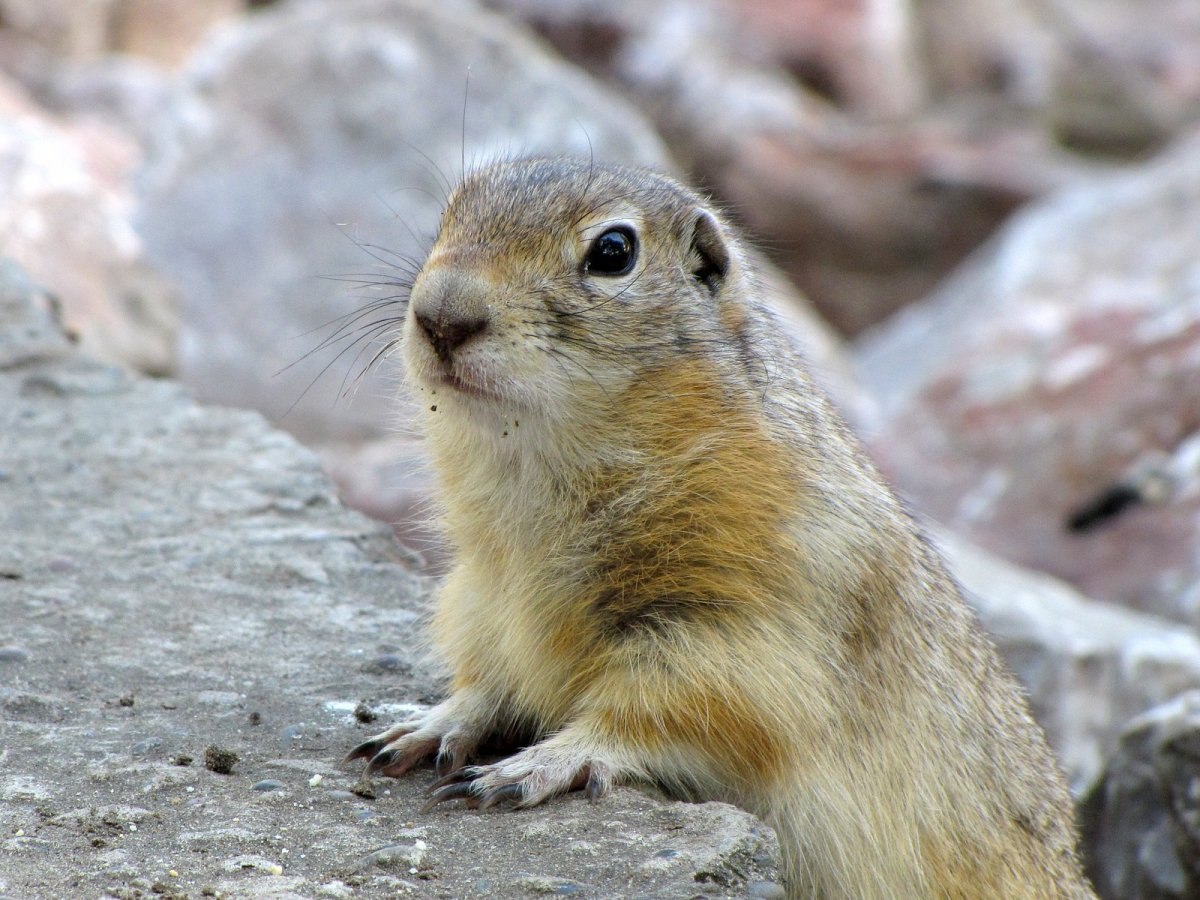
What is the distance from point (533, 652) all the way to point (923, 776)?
1093mm

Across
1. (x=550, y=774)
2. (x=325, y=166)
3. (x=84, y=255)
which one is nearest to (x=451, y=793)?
(x=550, y=774)

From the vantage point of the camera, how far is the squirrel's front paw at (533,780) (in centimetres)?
368

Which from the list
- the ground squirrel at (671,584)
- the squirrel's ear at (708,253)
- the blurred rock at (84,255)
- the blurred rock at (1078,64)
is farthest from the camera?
the blurred rock at (1078,64)

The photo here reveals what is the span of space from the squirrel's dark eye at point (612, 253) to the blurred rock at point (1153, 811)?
10.2 ft

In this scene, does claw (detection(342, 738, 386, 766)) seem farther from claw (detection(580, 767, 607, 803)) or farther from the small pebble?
claw (detection(580, 767, 607, 803))

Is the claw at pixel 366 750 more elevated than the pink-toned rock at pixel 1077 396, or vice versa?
the pink-toned rock at pixel 1077 396

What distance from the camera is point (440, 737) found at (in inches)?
163

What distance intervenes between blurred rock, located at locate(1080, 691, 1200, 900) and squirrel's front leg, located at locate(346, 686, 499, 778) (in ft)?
9.96

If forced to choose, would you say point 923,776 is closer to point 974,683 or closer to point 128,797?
point 974,683

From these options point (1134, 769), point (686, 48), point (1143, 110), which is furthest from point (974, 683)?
point (1143, 110)

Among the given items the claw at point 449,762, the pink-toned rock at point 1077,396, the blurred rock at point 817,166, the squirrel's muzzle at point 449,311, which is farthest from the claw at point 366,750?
the blurred rock at point 817,166

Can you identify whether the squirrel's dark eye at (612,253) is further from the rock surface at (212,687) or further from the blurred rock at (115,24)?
the blurred rock at (115,24)

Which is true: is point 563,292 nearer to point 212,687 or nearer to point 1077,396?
point 212,687

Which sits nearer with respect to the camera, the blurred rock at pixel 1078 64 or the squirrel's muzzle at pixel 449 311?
the squirrel's muzzle at pixel 449 311
